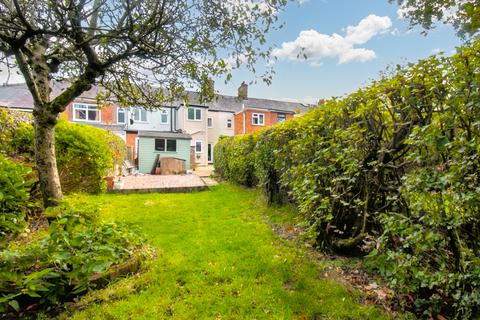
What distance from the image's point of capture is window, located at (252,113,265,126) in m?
27.8

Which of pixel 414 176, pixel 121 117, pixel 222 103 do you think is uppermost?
pixel 222 103

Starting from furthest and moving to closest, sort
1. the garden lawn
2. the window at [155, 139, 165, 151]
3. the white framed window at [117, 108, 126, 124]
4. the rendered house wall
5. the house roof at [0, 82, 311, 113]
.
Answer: the white framed window at [117, 108, 126, 124] < the house roof at [0, 82, 311, 113] < the window at [155, 139, 165, 151] < the rendered house wall < the garden lawn

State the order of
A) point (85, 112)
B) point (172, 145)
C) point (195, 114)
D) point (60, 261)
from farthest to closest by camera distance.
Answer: point (195, 114) → point (85, 112) → point (172, 145) → point (60, 261)

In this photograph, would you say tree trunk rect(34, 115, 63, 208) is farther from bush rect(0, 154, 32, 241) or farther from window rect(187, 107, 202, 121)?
window rect(187, 107, 202, 121)

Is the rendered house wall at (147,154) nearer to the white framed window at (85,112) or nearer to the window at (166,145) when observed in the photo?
the window at (166,145)

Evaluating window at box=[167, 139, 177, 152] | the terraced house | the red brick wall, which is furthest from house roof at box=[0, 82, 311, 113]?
window at box=[167, 139, 177, 152]

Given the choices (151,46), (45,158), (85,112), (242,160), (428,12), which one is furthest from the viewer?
(85,112)

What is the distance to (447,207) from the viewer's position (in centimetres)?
191

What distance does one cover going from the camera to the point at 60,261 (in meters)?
2.48

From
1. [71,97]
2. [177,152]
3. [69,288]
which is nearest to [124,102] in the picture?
[71,97]

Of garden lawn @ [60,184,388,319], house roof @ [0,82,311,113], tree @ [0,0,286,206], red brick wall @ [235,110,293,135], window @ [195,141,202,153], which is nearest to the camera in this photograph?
garden lawn @ [60,184,388,319]

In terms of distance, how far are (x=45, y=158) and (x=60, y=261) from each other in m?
1.79

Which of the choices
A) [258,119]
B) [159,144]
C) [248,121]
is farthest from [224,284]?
[258,119]

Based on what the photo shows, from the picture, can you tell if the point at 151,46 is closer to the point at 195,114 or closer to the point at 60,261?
the point at 60,261
